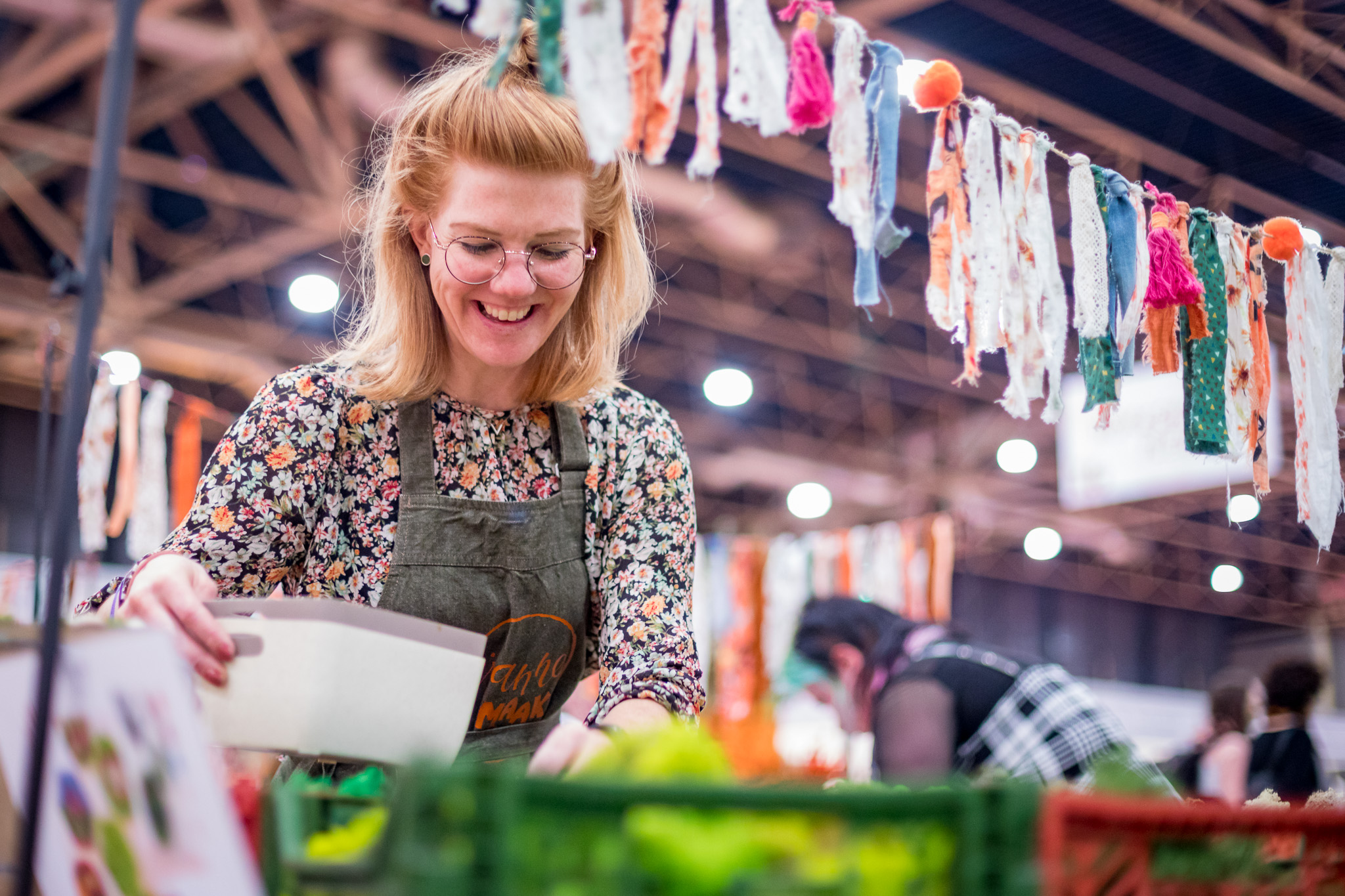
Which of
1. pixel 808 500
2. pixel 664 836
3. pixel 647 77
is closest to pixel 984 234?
pixel 647 77

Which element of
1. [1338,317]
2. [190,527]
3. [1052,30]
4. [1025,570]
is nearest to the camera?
[190,527]

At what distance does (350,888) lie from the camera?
0.53 meters

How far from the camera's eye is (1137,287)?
225 cm

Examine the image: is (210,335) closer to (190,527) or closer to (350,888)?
(190,527)

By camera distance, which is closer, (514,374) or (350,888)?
(350,888)

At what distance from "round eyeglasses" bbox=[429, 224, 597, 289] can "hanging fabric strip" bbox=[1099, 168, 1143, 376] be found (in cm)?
133

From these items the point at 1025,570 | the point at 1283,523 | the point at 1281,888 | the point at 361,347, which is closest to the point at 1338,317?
the point at 361,347

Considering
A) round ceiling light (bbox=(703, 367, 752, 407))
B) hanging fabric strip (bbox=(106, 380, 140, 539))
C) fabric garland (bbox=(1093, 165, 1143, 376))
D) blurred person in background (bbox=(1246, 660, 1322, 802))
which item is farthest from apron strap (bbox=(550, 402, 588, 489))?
round ceiling light (bbox=(703, 367, 752, 407))

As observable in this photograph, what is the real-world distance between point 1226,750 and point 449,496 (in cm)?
424

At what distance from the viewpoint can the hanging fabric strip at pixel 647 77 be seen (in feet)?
3.91

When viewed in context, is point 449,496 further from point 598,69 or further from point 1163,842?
point 1163,842

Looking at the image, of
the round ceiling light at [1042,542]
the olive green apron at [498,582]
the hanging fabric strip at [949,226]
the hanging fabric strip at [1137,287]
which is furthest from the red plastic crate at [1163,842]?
the round ceiling light at [1042,542]

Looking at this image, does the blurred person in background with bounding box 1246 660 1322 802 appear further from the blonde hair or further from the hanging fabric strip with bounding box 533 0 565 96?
the hanging fabric strip with bounding box 533 0 565 96

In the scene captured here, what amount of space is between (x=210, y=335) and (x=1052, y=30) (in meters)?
6.89
